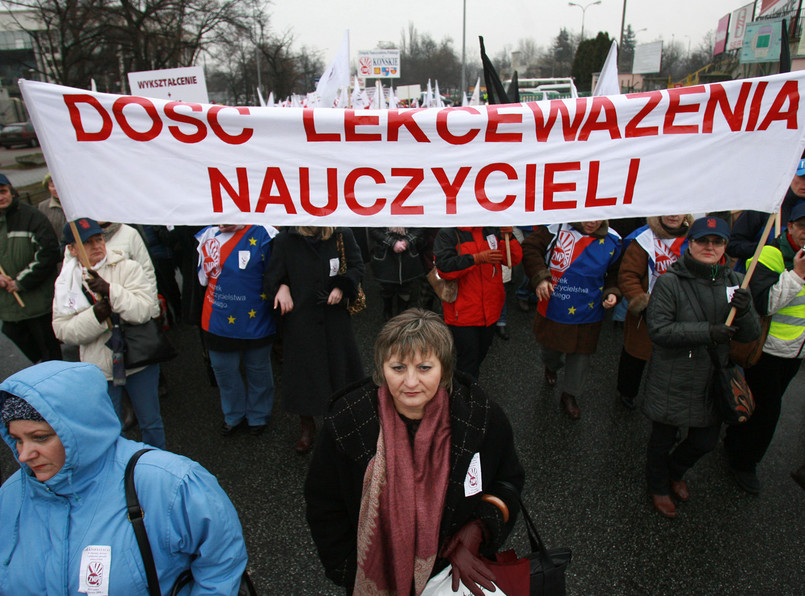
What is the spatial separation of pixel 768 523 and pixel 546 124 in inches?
100

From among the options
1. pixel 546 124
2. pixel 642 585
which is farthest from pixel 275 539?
pixel 546 124

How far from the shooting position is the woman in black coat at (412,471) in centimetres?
166

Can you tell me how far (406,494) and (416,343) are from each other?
0.47 m

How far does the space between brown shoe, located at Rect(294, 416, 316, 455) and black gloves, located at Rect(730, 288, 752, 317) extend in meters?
2.68

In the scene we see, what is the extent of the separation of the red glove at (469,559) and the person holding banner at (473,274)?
211 cm

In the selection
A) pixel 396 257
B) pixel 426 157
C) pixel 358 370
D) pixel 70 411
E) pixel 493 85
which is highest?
pixel 493 85

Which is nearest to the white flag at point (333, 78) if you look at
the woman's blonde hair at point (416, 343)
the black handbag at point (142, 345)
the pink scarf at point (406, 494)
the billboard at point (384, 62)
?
the black handbag at point (142, 345)

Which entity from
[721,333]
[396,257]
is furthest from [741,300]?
[396,257]

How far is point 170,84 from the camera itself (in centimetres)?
609

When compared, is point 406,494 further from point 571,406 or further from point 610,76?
point 610,76

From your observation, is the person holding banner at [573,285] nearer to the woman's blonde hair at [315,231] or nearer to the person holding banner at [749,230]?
the person holding banner at [749,230]

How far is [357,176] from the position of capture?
231 cm

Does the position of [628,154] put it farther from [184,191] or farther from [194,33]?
[194,33]

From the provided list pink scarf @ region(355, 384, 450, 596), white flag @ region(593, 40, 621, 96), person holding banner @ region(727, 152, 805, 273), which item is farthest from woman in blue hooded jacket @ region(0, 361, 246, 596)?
white flag @ region(593, 40, 621, 96)
